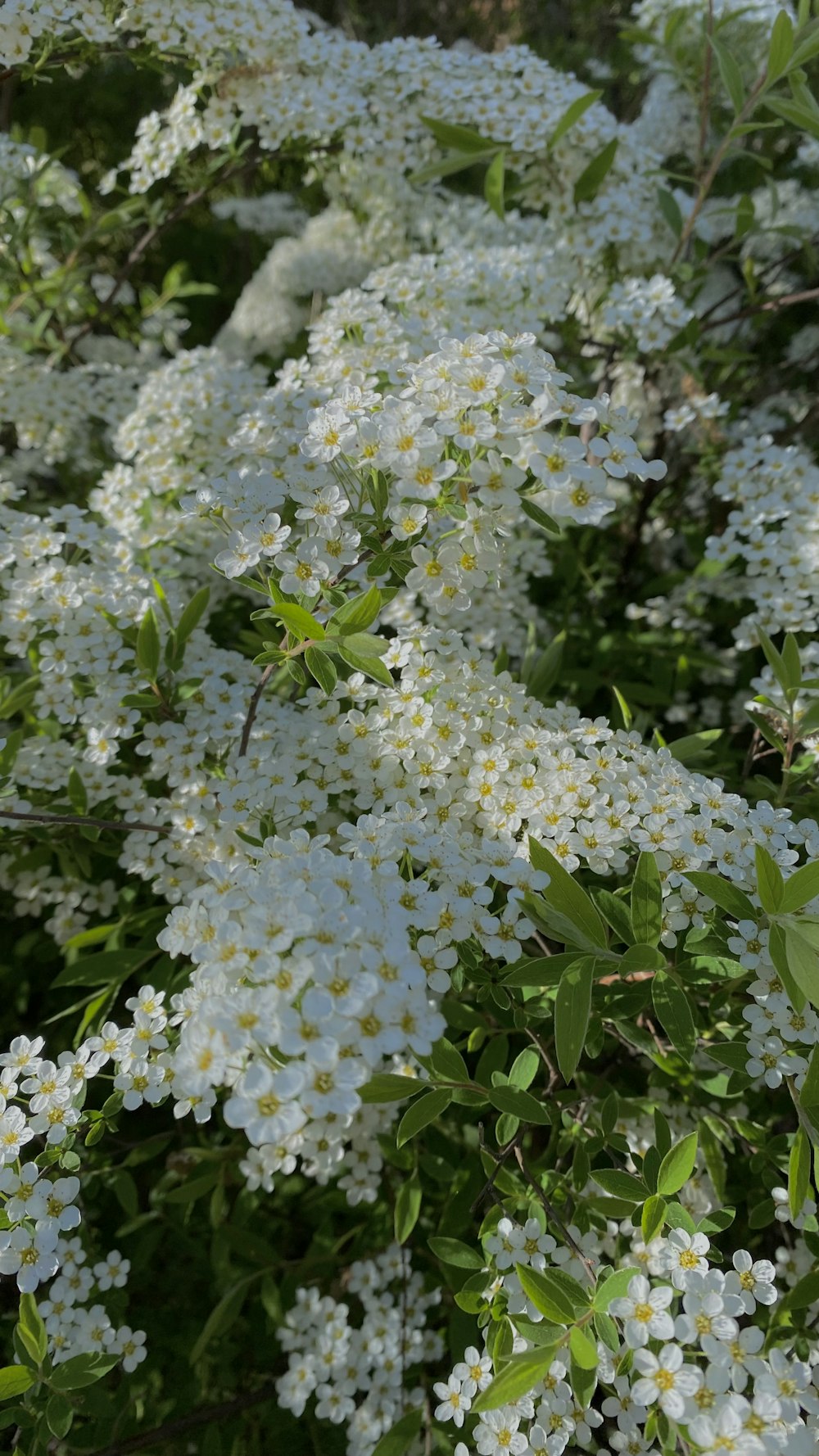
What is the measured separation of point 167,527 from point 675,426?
4.51 feet

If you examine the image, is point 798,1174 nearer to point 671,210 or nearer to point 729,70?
point 729,70

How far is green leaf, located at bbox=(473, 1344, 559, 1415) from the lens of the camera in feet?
3.40

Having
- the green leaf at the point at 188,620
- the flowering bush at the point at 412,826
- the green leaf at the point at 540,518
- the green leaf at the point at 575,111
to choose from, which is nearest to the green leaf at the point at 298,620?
the flowering bush at the point at 412,826

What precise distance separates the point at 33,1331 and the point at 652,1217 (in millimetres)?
925

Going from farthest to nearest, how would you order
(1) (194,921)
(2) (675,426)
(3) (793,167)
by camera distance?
(3) (793,167), (2) (675,426), (1) (194,921)

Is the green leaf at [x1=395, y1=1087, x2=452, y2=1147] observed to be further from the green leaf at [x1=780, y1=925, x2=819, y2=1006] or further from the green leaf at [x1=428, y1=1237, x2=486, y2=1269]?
the green leaf at [x1=780, y1=925, x2=819, y2=1006]

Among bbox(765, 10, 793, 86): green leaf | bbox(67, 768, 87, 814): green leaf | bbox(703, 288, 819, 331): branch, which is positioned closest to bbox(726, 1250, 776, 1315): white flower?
bbox(67, 768, 87, 814): green leaf

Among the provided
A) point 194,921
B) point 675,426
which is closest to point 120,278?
point 675,426

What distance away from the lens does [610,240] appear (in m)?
2.59

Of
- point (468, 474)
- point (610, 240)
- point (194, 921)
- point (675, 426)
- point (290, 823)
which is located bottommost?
point (290, 823)

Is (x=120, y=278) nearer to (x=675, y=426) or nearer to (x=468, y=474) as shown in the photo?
(x=675, y=426)

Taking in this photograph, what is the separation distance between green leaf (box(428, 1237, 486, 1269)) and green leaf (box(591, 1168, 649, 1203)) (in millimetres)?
264

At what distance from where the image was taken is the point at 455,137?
233 cm

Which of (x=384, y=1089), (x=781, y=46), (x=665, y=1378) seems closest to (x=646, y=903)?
(x=384, y=1089)
